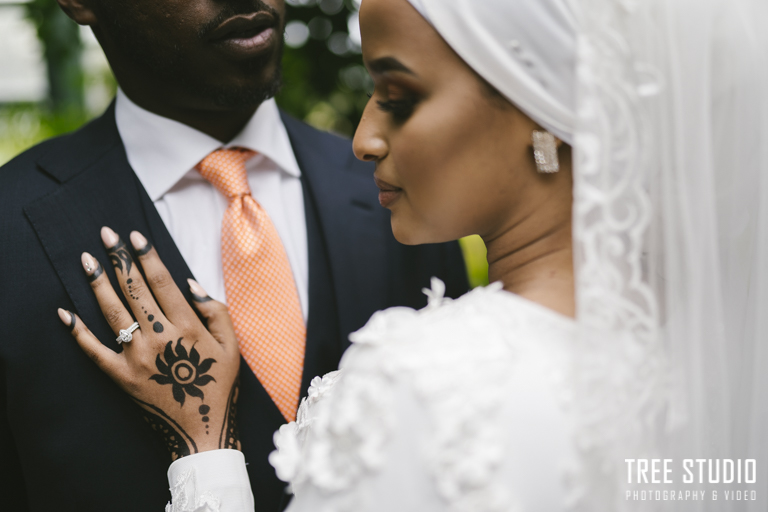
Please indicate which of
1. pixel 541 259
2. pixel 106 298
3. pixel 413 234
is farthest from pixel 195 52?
pixel 541 259

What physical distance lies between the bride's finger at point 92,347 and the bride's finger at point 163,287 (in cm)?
17

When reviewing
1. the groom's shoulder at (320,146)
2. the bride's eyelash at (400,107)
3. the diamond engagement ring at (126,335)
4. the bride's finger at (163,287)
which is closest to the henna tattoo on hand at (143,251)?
the bride's finger at (163,287)

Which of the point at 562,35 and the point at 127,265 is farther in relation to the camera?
the point at 127,265

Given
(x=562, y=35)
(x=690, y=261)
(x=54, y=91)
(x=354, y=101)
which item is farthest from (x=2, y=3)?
(x=690, y=261)

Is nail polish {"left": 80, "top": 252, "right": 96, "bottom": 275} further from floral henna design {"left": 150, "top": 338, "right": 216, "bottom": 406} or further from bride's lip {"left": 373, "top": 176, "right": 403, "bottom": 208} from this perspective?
bride's lip {"left": 373, "top": 176, "right": 403, "bottom": 208}

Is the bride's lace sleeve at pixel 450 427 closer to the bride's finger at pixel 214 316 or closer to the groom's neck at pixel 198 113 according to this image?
the bride's finger at pixel 214 316

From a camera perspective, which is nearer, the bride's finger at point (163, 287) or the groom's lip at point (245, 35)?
the bride's finger at point (163, 287)

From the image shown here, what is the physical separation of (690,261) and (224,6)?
4.70ft

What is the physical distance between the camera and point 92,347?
1.50m

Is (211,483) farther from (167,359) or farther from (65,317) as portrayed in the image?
(65,317)

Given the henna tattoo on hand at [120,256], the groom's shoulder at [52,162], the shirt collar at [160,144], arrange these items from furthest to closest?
the shirt collar at [160,144] → the groom's shoulder at [52,162] → the henna tattoo on hand at [120,256]

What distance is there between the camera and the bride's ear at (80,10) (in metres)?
1.87

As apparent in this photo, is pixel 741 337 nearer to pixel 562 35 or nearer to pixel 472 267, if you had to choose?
pixel 562 35

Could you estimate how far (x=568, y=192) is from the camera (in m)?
1.11
